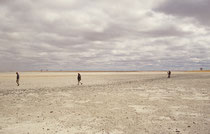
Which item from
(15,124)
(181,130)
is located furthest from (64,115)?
(181,130)

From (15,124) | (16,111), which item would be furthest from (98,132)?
(16,111)

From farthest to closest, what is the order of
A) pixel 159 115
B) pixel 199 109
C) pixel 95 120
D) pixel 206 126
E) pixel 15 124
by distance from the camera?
pixel 199 109
pixel 159 115
pixel 95 120
pixel 15 124
pixel 206 126

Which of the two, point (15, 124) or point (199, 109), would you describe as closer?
point (15, 124)

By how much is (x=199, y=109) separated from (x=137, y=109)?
12.2 feet

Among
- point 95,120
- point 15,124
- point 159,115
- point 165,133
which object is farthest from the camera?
point 159,115

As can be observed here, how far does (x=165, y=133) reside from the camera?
6441 millimetres

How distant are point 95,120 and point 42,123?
8.25 ft

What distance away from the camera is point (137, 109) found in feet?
33.6

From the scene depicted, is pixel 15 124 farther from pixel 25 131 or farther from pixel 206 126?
pixel 206 126

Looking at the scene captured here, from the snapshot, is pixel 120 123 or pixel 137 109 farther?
pixel 137 109

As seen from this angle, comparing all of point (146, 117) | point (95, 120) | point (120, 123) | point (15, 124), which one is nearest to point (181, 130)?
point (146, 117)

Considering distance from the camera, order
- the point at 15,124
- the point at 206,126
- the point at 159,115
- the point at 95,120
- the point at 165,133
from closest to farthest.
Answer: the point at 165,133, the point at 206,126, the point at 15,124, the point at 95,120, the point at 159,115

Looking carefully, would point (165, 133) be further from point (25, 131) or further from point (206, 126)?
point (25, 131)

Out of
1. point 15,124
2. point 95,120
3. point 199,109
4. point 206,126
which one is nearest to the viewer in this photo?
point 206,126
